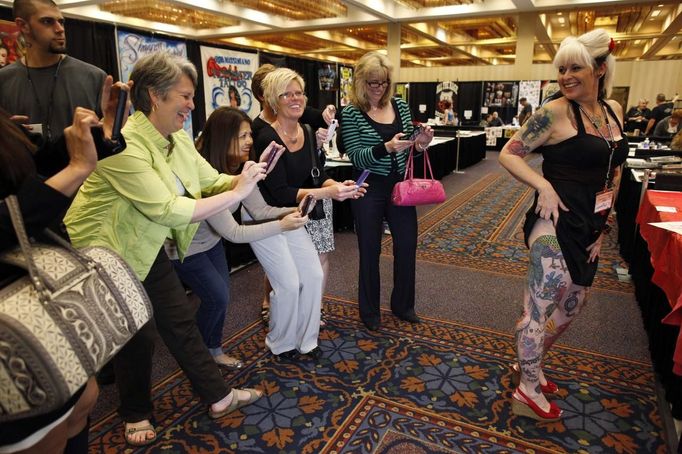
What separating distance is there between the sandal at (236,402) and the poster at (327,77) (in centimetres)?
546

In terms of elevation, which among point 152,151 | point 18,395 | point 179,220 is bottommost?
point 18,395

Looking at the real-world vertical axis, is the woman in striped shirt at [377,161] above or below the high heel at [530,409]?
above

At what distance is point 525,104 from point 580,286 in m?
11.6

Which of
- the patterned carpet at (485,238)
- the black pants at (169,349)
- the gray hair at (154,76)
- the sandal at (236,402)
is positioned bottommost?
the patterned carpet at (485,238)

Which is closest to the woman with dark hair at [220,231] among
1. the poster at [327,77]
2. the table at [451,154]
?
the table at [451,154]

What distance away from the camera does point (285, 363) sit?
2.40m

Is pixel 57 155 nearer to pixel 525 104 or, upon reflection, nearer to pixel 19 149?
pixel 19 149

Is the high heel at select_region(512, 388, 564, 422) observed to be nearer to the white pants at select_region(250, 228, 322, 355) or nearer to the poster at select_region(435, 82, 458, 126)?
the white pants at select_region(250, 228, 322, 355)

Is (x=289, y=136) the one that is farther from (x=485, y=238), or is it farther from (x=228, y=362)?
(x=485, y=238)

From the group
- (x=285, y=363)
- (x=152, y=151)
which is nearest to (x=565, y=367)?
(x=285, y=363)

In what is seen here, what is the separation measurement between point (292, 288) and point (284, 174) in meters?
0.56

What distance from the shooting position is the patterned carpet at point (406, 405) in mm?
1836

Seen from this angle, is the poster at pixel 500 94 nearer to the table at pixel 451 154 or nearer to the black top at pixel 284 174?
the table at pixel 451 154

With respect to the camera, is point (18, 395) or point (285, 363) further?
point (285, 363)
